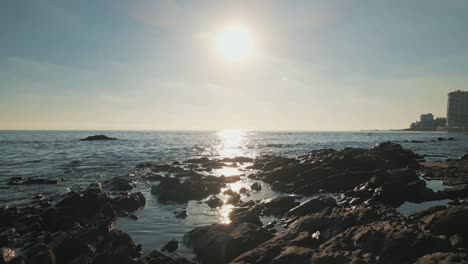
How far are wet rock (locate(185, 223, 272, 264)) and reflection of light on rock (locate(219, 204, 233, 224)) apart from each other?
326cm

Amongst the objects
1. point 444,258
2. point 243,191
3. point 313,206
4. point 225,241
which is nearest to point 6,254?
point 225,241

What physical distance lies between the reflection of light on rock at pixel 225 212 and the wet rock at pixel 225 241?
10.7 feet

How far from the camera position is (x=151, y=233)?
48.3 ft

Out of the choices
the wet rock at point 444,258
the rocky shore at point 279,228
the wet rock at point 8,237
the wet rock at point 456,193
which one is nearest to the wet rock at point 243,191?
the rocky shore at point 279,228

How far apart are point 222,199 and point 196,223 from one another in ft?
18.2

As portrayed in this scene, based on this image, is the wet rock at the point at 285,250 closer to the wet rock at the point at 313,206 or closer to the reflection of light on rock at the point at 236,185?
the wet rock at the point at 313,206

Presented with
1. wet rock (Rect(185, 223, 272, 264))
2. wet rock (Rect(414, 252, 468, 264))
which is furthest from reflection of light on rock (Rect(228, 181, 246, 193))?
wet rock (Rect(414, 252, 468, 264))

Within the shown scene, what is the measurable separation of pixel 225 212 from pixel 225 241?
6365 millimetres

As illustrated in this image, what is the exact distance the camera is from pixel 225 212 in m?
18.4

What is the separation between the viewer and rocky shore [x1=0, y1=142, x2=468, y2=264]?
31.3ft

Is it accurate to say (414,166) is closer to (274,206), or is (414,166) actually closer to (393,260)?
(274,206)

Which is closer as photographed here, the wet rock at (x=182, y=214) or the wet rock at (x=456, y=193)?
the wet rock at (x=182, y=214)

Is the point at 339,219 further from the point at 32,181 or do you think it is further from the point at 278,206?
the point at 32,181

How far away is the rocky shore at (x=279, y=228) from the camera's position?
31.3 feet
